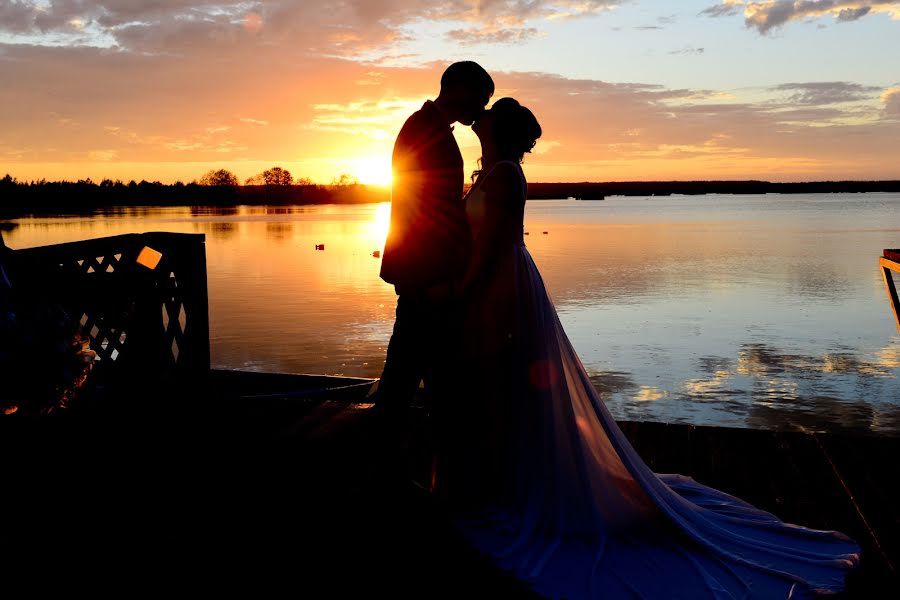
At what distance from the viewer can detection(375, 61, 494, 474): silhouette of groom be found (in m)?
3.64

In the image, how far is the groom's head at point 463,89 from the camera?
3.62 m

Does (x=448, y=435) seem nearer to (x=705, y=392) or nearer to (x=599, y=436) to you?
(x=599, y=436)

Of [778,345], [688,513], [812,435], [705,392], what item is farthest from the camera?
[778,345]

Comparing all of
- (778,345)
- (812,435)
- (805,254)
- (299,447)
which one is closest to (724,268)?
(805,254)

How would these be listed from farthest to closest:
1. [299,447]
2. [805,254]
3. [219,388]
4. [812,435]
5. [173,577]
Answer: [805,254] → [219,388] → [812,435] → [299,447] → [173,577]

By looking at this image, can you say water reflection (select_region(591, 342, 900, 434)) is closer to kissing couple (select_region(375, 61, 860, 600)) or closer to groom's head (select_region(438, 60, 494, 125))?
kissing couple (select_region(375, 61, 860, 600))

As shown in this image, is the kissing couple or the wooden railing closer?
the kissing couple

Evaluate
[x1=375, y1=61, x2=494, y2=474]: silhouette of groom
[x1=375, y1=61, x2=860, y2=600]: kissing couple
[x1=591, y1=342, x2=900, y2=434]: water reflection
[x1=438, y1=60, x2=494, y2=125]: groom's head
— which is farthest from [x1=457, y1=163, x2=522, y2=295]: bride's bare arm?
[x1=591, y1=342, x2=900, y2=434]: water reflection

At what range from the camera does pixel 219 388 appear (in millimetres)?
8227

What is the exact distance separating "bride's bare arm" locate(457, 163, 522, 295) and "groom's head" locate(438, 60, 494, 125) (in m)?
0.36

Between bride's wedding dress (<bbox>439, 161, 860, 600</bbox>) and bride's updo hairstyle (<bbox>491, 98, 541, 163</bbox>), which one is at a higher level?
bride's updo hairstyle (<bbox>491, 98, 541, 163</bbox>)

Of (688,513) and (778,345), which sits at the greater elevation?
(688,513)

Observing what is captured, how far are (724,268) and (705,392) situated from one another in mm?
16369

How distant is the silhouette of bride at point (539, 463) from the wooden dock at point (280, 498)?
0.80ft
